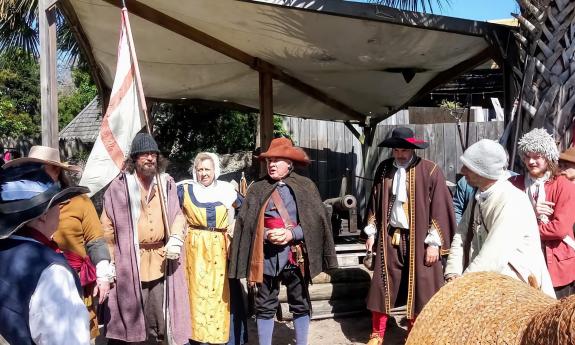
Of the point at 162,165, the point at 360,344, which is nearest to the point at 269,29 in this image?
the point at 162,165

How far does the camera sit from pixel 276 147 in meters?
4.46

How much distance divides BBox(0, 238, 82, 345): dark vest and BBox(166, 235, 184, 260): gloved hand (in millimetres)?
2004

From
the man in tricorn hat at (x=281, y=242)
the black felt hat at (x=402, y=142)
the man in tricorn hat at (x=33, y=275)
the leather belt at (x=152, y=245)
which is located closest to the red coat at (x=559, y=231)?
the black felt hat at (x=402, y=142)

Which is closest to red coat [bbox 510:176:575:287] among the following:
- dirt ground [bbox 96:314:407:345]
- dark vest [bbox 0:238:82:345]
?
dirt ground [bbox 96:314:407:345]

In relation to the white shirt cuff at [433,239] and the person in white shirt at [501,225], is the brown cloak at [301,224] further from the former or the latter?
the person in white shirt at [501,225]

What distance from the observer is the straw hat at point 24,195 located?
78.5 inches

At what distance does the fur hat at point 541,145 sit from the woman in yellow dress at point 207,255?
2.12 metres

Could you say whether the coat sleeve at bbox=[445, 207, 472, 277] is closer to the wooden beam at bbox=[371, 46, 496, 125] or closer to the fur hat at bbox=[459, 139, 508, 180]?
the fur hat at bbox=[459, 139, 508, 180]

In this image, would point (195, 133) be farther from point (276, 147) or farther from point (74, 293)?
point (74, 293)

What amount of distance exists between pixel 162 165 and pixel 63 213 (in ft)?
2.70

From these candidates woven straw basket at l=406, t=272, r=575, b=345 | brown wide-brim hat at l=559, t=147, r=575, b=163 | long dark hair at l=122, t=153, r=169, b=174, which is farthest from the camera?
long dark hair at l=122, t=153, r=169, b=174

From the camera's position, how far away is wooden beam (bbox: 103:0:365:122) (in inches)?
228

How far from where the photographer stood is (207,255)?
14.5ft

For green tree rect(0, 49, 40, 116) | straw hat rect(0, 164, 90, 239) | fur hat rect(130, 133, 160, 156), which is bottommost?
straw hat rect(0, 164, 90, 239)
